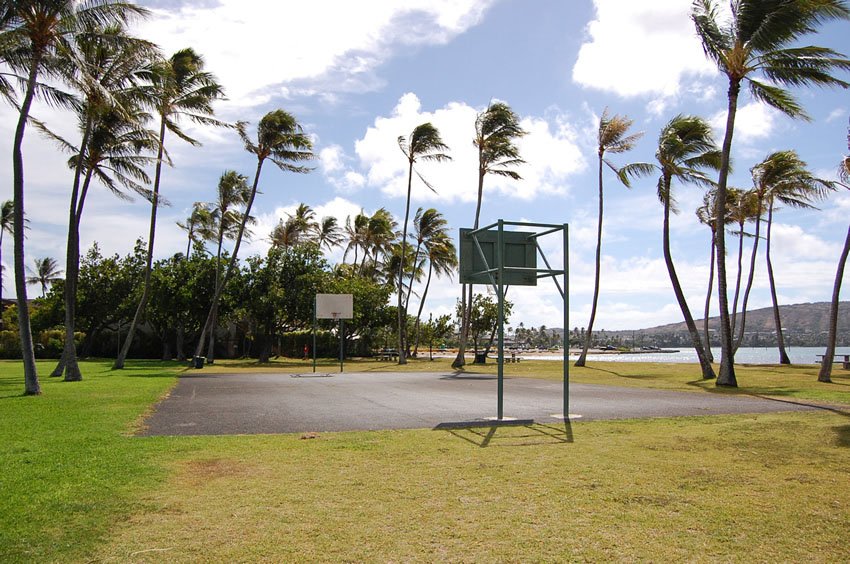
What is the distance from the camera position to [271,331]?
42.7m

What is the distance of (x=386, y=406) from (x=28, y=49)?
12581 millimetres

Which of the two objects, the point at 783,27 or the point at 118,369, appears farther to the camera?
the point at 118,369

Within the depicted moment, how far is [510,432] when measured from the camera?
9922 mm

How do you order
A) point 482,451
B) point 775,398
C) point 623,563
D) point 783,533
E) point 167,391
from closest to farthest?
point 623,563, point 783,533, point 482,451, point 775,398, point 167,391

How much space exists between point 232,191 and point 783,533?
3580 cm

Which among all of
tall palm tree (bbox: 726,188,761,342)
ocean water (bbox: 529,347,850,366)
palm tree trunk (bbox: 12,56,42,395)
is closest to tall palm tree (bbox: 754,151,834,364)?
tall palm tree (bbox: 726,188,761,342)

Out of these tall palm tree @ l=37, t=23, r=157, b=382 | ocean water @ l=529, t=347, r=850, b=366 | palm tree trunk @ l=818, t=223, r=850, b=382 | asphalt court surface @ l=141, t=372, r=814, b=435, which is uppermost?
tall palm tree @ l=37, t=23, r=157, b=382

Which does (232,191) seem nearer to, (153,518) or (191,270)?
(191,270)

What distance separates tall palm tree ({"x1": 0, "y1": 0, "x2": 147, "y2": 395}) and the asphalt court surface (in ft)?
12.6

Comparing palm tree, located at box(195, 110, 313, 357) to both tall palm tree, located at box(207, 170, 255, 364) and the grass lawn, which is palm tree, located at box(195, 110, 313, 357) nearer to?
tall palm tree, located at box(207, 170, 255, 364)

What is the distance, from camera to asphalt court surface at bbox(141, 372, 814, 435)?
10625mm

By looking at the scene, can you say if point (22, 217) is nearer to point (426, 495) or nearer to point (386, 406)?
point (386, 406)

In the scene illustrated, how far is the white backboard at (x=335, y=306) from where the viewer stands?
3281cm

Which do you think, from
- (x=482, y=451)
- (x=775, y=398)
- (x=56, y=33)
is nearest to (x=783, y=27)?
(x=775, y=398)
